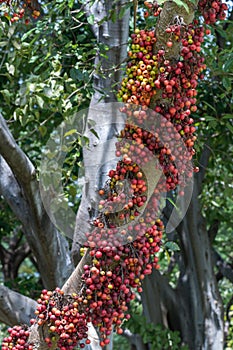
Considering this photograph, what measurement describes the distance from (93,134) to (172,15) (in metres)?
1.25

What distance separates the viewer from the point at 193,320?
502cm

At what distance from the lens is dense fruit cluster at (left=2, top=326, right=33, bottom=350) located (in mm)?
2111

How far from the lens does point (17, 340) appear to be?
2.15 meters

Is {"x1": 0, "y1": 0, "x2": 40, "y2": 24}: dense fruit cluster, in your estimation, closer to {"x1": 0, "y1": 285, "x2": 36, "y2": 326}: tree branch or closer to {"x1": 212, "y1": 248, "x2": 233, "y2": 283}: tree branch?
{"x1": 0, "y1": 285, "x2": 36, "y2": 326}: tree branch

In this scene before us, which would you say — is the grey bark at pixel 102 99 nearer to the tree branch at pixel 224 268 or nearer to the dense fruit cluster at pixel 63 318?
the dense fruit cluster at pixel 63 318

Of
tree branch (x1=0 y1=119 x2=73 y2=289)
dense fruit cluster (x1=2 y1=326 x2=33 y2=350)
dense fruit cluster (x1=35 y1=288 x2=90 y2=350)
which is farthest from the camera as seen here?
tree branch (x1=0 y1=119 x2=73 y2=289)

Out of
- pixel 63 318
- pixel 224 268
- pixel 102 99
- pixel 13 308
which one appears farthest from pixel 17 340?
pixel 224 268

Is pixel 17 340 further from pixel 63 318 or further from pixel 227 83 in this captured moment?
pixel 227 83

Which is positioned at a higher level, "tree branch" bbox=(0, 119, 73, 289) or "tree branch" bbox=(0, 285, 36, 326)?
"tree branch" bbox=(0, 119, 73, 289)

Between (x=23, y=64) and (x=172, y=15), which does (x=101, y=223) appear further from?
(x=23, y=64)

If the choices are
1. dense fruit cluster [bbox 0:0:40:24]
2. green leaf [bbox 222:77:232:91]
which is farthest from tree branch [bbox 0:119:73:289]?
green leaf [bbox 222:77:232:91]

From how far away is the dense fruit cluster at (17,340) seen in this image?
2111 millimetres

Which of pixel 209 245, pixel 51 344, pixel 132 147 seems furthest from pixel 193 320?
pixel 132 147

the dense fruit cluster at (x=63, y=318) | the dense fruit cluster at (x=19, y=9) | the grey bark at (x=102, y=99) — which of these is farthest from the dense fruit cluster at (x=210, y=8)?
the dense fruit cluster at (x=63, y=318)
